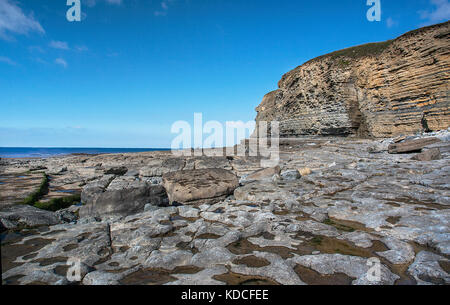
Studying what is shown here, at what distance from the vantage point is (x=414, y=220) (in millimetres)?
3836

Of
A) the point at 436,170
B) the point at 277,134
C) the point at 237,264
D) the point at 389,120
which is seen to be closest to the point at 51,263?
the point at 237,264

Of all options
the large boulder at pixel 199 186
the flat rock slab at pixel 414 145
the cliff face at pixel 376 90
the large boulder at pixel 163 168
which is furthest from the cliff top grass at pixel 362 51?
the large boulder at pixel 199 186

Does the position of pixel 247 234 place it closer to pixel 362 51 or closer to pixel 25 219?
pixel 25 219

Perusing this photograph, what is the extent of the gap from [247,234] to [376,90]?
22.9m

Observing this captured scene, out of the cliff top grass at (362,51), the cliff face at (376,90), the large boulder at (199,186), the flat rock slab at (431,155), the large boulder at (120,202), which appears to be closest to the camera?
the large boulder at (120,202)

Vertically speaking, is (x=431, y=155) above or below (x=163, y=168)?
above

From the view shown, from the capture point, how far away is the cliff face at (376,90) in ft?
53.5

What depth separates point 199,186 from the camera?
6.30m

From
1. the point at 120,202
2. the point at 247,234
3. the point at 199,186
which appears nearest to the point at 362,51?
the point at 199,186

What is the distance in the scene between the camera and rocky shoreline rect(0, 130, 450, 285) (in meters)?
2.58

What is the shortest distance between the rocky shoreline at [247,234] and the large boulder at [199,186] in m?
0.03

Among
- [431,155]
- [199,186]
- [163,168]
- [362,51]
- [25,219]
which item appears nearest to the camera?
[25,219]

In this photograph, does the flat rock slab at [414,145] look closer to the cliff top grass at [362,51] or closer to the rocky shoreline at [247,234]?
the rocky shoreline at [247,234]
